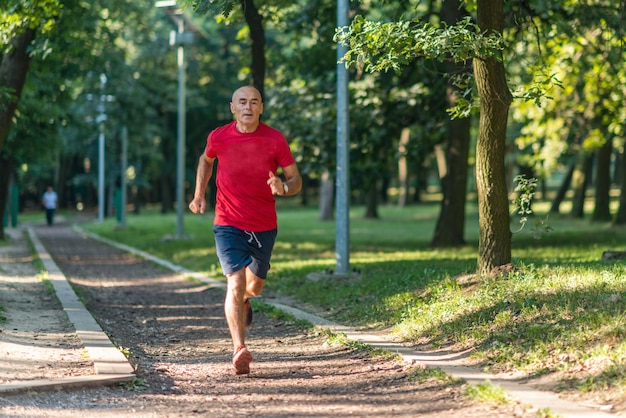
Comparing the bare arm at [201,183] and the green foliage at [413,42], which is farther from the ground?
the green foliage at [413,42]

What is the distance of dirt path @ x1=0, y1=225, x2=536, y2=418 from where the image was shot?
6.20 metres

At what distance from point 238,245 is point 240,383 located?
1028mm

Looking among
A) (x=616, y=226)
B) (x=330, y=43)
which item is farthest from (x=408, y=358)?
(x=616, y=226)

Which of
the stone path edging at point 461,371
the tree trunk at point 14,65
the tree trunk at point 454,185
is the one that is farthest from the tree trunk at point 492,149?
the tree trunk at point 454,185

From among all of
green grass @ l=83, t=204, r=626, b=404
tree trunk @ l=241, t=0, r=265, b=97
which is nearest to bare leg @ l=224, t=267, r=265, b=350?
green grass @ l=83, t=204, r=626, b=404

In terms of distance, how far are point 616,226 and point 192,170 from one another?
143ft

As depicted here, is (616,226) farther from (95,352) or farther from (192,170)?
(192,170)

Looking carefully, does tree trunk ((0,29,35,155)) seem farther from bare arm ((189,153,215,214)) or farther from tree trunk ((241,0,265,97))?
bare arm ((189,153,215,214))

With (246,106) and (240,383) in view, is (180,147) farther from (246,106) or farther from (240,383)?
(240,383)

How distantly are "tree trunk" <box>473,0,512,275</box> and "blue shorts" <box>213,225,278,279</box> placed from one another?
332cm

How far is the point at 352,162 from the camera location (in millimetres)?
22500

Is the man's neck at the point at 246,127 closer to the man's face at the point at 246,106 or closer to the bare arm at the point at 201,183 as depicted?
the man's face at the point at 246,106

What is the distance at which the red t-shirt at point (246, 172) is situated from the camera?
736cm

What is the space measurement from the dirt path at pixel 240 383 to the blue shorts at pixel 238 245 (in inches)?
34.1
